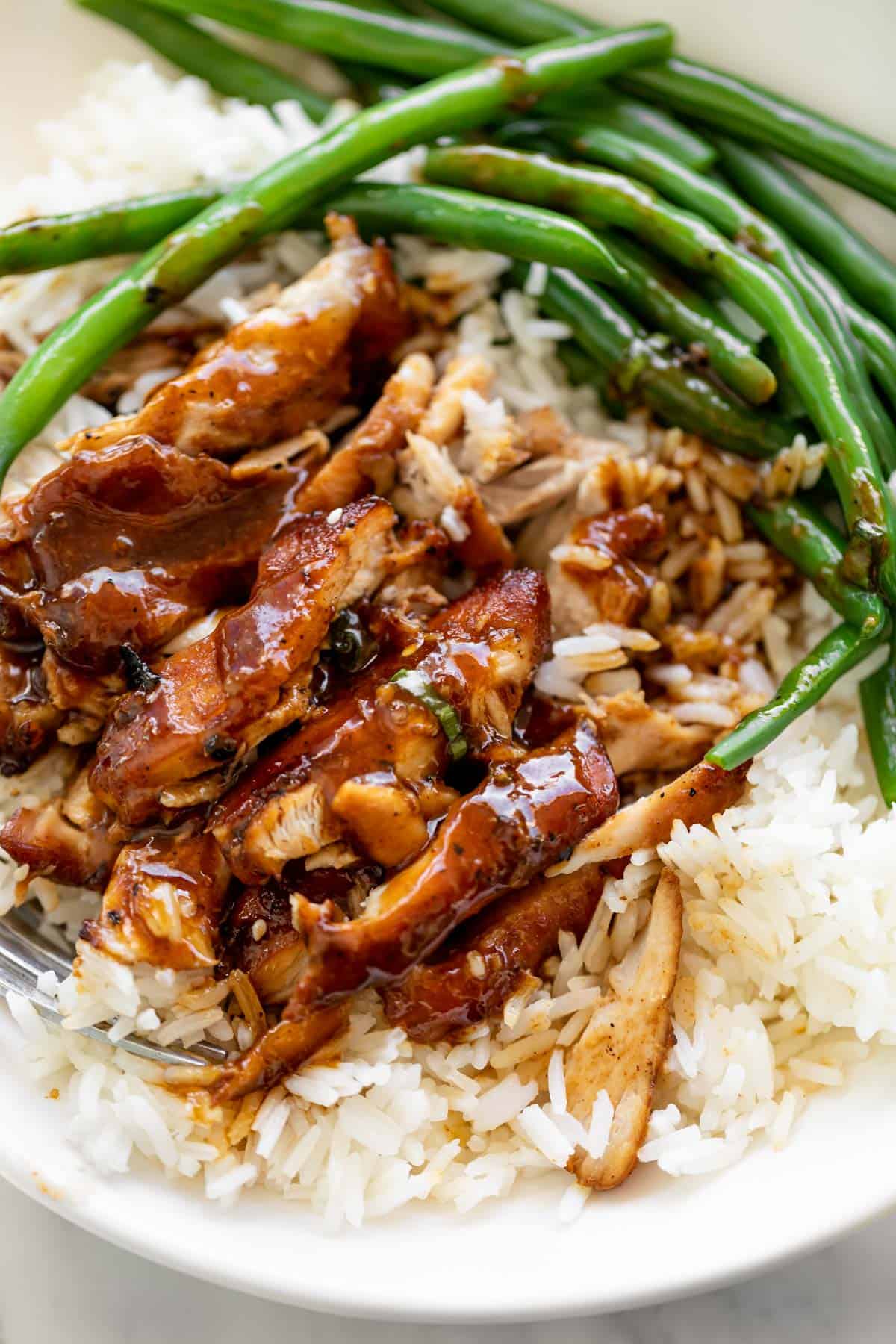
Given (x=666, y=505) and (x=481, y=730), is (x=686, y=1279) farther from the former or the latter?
(x=666, y=505)

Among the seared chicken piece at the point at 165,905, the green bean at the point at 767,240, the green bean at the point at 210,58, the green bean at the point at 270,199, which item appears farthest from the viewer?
the green bean at the point at 210,58

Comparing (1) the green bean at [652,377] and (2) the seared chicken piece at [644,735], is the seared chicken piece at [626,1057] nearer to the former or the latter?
(2) the seared chicken piece at [644,735]

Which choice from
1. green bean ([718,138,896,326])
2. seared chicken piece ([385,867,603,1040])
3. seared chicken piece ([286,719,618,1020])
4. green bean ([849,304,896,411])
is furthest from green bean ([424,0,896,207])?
seared chicken piece ([385,867,603,1040])

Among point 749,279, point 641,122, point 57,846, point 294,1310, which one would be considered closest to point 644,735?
point 749,279

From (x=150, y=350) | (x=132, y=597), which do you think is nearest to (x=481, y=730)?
(x=132, y=597)

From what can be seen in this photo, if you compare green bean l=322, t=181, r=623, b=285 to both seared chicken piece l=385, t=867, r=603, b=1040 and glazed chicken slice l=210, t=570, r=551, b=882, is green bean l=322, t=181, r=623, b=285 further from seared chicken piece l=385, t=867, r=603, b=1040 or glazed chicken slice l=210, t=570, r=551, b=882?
seared chicken piece l=385, t=867, r=603, b=1040

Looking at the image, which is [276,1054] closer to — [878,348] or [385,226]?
[385,226]

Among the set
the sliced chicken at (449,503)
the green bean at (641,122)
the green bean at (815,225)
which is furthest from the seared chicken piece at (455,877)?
the green bean at (641,122)
